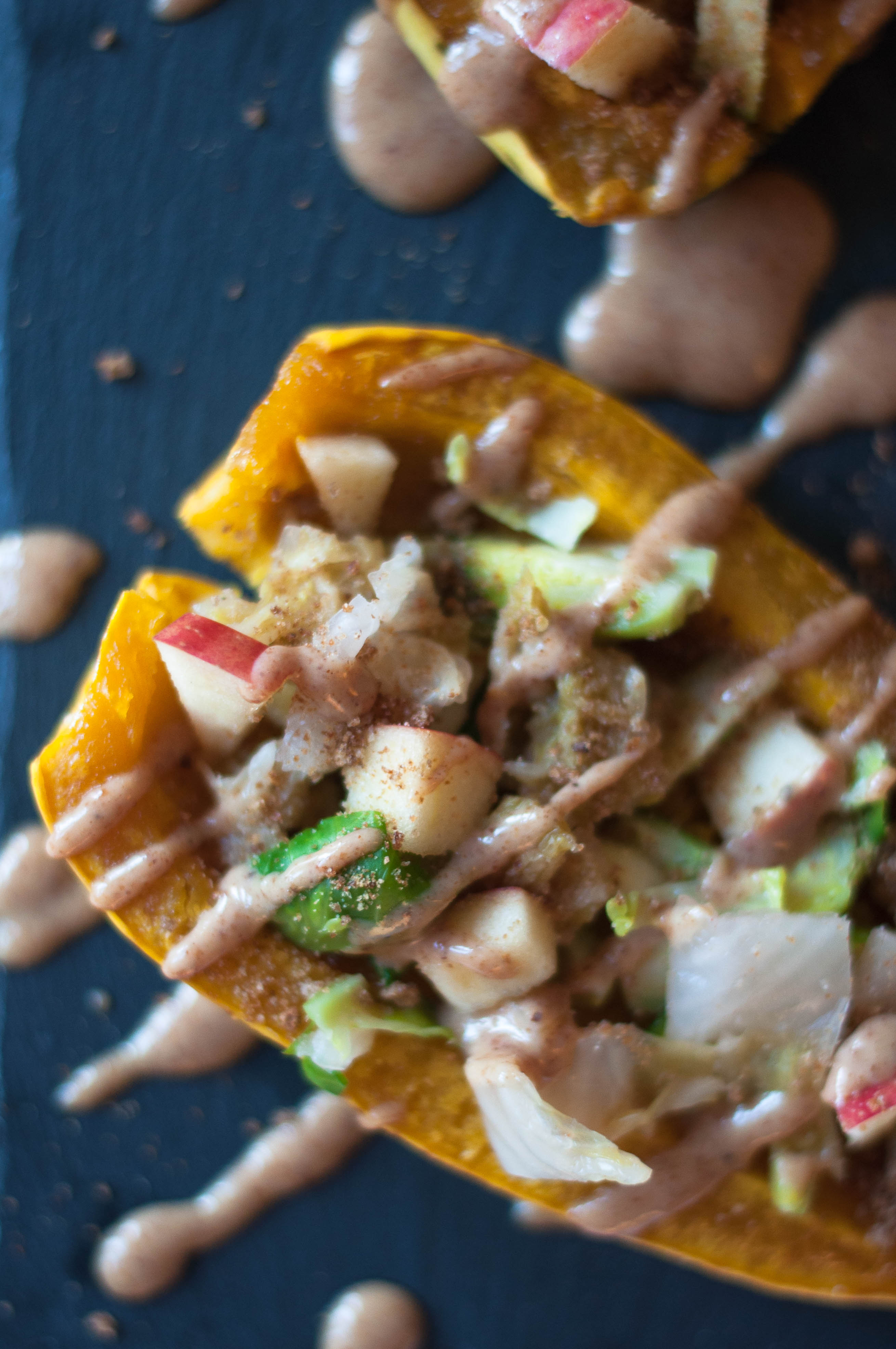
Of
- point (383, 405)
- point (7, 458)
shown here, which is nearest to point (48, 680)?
point (7, 458)

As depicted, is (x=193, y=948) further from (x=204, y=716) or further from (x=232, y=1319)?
(x=232, y=1319)

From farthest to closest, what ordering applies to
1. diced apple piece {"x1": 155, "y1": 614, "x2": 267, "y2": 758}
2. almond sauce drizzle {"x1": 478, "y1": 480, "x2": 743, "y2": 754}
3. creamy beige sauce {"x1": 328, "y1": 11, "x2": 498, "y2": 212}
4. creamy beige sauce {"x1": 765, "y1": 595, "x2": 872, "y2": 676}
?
creamy beige sauce {"x1": 328, "y1": 11, "x2": 498, "y2": 212} < creamy beige sauce {"x1": 765, "y1": 595, "x2": 872, "y2": 676} < almond sauce drizzle {"x1": 478, "y1": 480, "x2": 743, "y2": 754} < diced apple piece {"x1": 155, "y1": 614, "x2": 267, "y2": 758}

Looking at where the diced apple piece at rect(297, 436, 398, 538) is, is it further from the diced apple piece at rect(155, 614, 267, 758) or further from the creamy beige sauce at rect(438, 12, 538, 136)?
the creamy beige sauce at rect(438, 12, 538, 136)

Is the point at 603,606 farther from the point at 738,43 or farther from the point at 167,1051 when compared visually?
the point at 167,1051

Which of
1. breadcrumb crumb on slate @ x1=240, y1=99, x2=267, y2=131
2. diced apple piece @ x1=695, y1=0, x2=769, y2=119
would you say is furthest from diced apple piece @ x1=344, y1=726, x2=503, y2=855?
breadcrumb crumb on slate @ x1=240, y1=99, x2=267, y2=131

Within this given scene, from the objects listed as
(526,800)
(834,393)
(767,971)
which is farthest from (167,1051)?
(834,393)

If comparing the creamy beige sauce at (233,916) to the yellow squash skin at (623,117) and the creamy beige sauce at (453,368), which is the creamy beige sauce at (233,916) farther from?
the yellow squash skin at (623,117)
